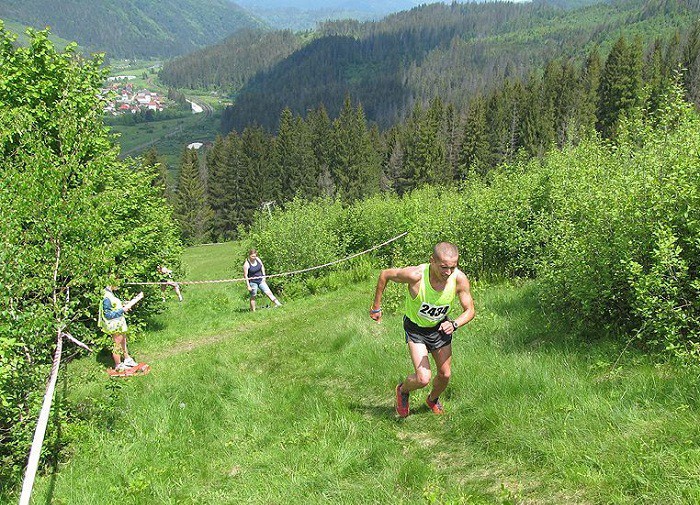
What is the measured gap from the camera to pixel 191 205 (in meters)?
74.4

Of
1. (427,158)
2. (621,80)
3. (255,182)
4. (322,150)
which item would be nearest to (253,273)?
(427,158)

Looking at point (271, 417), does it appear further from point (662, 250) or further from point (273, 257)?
point (273, 257)

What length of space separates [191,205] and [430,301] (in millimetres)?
74118

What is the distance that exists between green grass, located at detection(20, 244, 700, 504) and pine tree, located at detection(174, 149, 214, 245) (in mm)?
67174

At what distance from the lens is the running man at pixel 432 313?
5.41 metres

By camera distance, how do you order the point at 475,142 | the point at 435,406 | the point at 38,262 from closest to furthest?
the point at 435,406 → the point at 38,262 → the point at 475,142

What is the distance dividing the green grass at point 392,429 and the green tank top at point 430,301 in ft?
3.98

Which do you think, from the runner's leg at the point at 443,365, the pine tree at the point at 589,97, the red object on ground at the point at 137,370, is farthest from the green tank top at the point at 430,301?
the pine tree at the point at 589,97

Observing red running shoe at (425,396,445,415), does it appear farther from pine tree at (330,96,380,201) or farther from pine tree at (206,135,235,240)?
pine tree at (206,135,235,240)

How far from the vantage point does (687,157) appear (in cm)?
591

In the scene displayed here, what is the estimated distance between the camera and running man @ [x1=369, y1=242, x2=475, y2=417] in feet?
17.7

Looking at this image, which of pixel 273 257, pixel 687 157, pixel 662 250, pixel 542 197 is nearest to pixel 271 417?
pixel 662 250

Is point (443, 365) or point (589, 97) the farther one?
point (589, 97)

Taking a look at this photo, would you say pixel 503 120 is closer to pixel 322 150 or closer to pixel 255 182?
pixel 322 150
